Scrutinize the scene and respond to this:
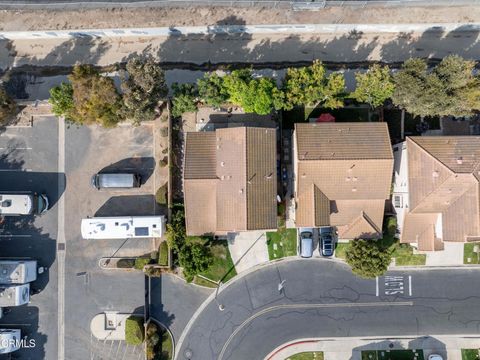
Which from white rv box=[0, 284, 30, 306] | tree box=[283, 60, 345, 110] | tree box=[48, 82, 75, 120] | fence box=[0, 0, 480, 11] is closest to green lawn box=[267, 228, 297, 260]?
tree box=[283, 60, 345, 110]

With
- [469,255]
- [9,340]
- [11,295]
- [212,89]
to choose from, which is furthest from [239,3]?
[9,340]

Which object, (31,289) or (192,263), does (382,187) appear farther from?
(31,289)

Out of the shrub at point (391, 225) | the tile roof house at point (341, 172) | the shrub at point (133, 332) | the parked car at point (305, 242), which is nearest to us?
the tile roof house at point (341, 172)

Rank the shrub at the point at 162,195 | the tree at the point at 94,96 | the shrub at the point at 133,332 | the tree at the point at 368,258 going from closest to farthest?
1. the tree at the point at 94,96
2. the tree at the point at 368,258
3. the shrub at the point at 133,332
4. the shrub at the point at 162,195

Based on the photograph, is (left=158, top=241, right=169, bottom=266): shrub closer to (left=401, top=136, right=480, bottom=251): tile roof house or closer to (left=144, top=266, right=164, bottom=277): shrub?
(left=144, top=266, right=164, bottom=277): shrub

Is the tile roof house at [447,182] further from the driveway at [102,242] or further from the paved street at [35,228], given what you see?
the paved street at [35,228]

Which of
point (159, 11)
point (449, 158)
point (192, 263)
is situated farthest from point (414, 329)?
point (159, 11)

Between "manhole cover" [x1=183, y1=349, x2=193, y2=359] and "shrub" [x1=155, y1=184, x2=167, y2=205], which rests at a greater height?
"shrub" [x1=155, y1=184, x2=167, y2=205]

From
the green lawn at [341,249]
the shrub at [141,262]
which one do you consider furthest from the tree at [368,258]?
the shrub at [141,262]
